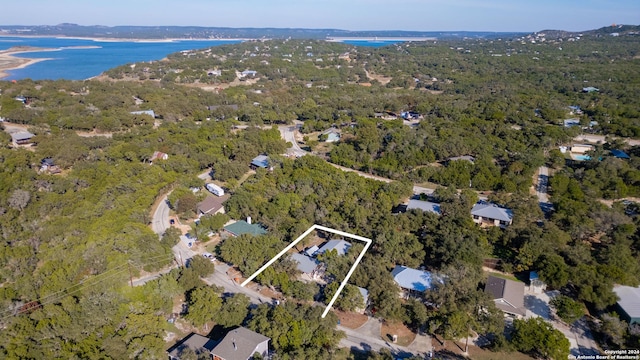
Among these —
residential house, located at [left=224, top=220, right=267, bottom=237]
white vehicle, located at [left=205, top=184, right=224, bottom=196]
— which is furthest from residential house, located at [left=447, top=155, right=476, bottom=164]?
white vehicle, located at [left=205, top=184, right=224, bottom=196]

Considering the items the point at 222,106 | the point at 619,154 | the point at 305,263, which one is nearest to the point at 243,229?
the point at 305,263

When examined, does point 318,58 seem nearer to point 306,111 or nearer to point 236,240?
point 306,111

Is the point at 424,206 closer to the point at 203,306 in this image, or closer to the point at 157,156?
the point at 203,306

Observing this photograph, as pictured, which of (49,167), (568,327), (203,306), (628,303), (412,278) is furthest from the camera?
(49,167)

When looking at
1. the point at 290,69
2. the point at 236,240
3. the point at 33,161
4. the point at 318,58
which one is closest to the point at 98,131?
the point at 33,161

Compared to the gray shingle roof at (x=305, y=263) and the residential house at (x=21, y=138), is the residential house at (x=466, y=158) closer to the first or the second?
the gray shingle roof at (x=305, y=263)

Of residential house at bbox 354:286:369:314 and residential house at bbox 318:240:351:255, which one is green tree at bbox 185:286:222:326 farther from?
residential house at bbox 318:240:351:255
